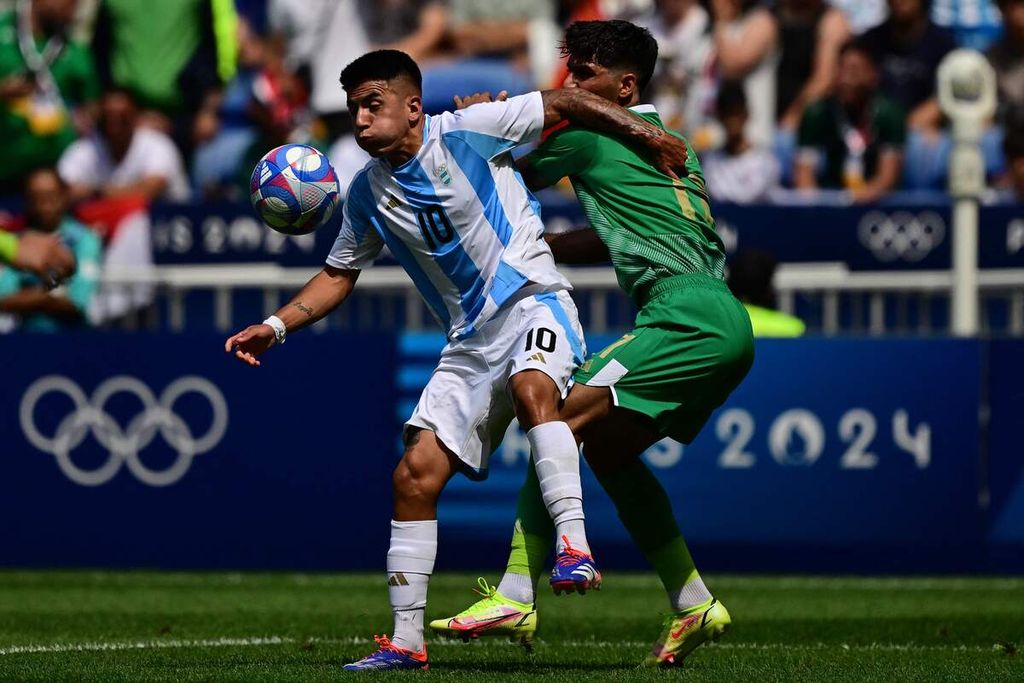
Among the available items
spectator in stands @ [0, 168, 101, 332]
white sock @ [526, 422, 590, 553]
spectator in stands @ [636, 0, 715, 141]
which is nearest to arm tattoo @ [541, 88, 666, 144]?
white sock @ [526, 422, 590, 553]

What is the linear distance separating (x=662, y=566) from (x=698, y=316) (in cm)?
99

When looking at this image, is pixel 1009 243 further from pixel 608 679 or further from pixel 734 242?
pixel 608 679

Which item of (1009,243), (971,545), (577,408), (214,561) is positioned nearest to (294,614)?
(214,561)

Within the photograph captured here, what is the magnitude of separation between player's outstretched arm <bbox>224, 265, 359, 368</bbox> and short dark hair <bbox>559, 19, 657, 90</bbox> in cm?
122

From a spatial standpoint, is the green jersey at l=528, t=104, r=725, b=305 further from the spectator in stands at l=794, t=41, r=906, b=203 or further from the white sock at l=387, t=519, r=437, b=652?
the spectator in stands at l=794, t=41, r=906, b=203

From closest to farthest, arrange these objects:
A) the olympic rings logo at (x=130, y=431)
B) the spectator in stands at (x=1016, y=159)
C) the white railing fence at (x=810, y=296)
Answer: the olympic rings logo at (x=130, y=431), the white railing fence at (x=810, y=296), the spectator in stands at (x=1016, y=159)

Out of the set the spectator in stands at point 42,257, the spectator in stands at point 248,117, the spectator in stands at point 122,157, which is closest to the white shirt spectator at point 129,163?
the spectator in stands at point 122,157

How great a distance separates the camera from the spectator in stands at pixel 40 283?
1282cm

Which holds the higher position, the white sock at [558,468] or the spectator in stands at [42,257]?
the spectator in stands at [42,257]

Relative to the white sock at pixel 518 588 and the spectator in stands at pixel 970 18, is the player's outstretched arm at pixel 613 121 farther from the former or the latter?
the spectator in stands at pixel 970 18

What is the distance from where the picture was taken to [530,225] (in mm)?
7250

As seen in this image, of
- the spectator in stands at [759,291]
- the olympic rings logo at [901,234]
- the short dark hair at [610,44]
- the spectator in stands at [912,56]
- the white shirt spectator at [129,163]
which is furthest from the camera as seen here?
the white shirt spectator at [129,163]

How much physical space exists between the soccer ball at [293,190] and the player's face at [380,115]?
301 mm

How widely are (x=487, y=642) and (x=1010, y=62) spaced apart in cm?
937
